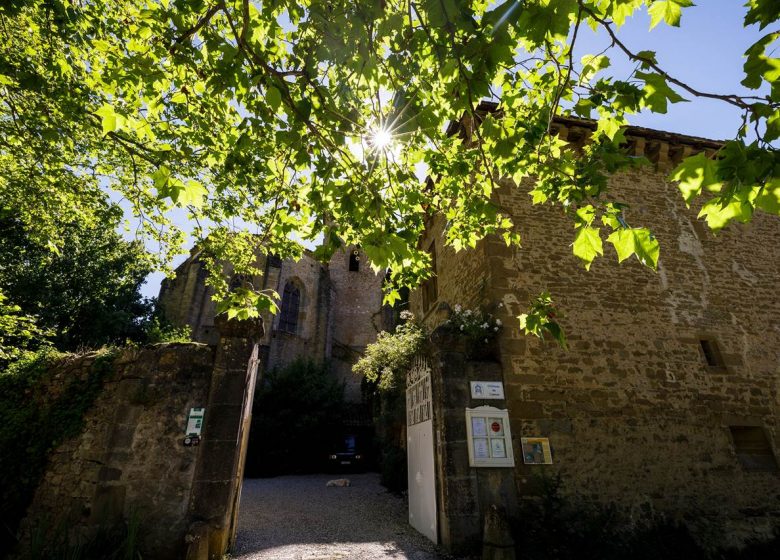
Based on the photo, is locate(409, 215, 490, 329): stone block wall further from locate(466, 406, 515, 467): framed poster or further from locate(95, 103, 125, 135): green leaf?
locate(95, 103, 125, 135): green leaf

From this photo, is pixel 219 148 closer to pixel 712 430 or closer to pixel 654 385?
pixel 654 385

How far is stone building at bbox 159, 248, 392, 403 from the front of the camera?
2036 cm

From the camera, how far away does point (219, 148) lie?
5.27 meters

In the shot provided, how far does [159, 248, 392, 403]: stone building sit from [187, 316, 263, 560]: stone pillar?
13.2 m

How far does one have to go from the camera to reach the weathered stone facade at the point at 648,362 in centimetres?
584

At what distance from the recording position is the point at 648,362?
6.73 metres

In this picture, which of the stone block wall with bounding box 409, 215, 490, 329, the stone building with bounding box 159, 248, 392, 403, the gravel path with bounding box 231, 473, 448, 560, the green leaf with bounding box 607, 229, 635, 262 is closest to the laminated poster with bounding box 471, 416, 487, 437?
the gravel path with bounding box 231, 473, 448, 560

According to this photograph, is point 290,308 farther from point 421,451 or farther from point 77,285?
point 421,451

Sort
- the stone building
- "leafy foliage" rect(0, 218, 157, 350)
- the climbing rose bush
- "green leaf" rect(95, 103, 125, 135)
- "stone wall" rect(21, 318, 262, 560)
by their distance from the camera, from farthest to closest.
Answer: the stone building
"leafy foliage" rect(0, 218, 157, 350)
the climbing rose bush
"stone wall" rect(21, 318, 262, 560)
"green leaf" rect(95, 103, 125, 135)

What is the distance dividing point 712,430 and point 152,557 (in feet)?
27.3

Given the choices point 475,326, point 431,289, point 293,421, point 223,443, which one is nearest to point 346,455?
point 293,421

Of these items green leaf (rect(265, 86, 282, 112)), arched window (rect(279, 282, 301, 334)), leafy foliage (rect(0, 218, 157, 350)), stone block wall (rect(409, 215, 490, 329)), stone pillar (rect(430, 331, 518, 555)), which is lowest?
stone pillar (rect(430, 331, 518, 555))

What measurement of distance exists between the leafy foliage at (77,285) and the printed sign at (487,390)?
1234 centimetres

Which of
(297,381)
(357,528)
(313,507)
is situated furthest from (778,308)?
(297,381)
